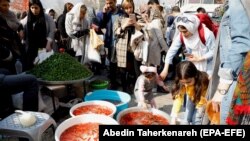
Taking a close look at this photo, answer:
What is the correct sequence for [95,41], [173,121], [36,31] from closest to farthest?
[173,121], [36,31], [95,41]

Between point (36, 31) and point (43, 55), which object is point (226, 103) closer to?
point (43, 55)

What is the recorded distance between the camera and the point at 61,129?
108 inches

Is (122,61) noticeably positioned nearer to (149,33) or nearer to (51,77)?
(149,33)

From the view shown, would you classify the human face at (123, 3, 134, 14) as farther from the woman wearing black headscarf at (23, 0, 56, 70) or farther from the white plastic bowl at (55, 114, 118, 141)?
the white plastic bowl at (55, 114, 118, 141)

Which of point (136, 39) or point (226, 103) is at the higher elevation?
point (136, 39)

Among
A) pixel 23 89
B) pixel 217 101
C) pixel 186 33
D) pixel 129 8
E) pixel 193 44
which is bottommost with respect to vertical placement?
pixel 23 89

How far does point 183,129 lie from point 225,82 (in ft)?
1.97

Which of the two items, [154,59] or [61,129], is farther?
[154,59]

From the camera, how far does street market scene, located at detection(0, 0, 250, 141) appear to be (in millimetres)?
2246

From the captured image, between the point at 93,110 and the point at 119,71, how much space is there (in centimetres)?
214

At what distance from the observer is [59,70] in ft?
13.2

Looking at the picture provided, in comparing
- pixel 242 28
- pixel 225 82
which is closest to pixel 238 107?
pixel 225 82

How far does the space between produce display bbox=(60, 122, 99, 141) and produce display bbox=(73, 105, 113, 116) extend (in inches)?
15.3

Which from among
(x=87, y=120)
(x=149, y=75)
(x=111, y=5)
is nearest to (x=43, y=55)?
(x=111, y=5)
